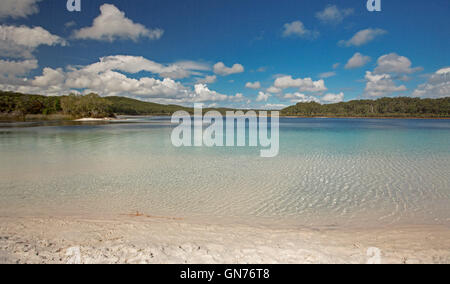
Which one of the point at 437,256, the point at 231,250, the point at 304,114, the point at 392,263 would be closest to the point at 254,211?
the point at 231,250

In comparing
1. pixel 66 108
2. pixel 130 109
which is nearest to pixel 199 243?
pixel 66 108

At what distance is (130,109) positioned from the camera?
162 meters

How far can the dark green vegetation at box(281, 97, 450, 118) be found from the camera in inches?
5054

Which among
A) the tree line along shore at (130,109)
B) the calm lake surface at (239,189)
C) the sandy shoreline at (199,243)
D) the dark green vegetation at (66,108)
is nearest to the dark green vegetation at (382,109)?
the tree line along shore at (130,109)

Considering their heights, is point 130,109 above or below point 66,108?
above

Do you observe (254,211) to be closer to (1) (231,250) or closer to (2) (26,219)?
(1) (231,250)

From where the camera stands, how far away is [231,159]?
12.4 metres

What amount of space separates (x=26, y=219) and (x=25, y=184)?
3.70m

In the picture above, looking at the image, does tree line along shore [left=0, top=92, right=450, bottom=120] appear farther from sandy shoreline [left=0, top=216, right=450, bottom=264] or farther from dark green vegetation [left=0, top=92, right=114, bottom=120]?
sandy shoreline [left=0, top=216, right=450, bottom=264]

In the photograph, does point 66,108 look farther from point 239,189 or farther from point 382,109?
point 382,109

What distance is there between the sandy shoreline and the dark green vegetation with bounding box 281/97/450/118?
525ft

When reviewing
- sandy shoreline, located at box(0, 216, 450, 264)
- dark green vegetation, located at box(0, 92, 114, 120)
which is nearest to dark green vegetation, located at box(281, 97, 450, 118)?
dark green vegetation, located at box(0, 92, 114, 120)

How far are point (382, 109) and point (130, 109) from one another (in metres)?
165

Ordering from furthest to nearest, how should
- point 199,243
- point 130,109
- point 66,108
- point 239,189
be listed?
point 130,109
point 66,108
point 239,189
point 199,243
